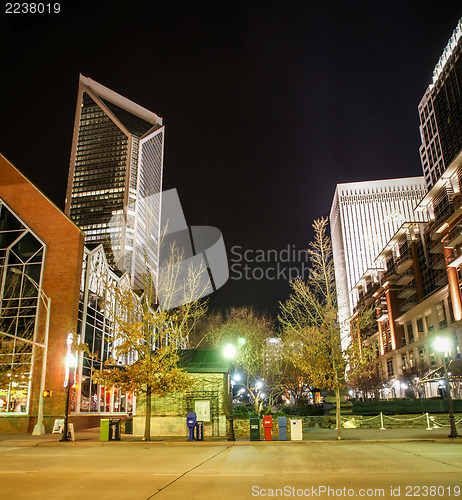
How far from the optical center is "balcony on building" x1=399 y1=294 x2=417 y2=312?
70.6 meters

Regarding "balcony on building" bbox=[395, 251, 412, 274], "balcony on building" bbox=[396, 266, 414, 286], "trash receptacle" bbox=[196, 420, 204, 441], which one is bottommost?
"trash receptacle" bbox=[196, 420, 204, 441]

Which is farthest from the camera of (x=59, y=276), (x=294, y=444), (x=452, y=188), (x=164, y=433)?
(x=452, y=188)

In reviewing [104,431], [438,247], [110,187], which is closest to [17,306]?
[104,431]

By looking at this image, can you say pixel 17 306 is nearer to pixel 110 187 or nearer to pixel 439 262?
pixel 439 262

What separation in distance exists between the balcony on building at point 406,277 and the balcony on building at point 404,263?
670 mm

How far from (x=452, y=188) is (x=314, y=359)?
3871cm

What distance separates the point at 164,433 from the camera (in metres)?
25.4

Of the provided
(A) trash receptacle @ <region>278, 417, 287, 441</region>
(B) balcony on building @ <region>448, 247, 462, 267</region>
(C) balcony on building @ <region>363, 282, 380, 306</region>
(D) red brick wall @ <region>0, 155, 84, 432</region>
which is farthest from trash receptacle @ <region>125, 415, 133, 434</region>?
(C) balcony on building @ <region>363, 282, 380, 306</region>

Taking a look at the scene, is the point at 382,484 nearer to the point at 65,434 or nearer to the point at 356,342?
the point at 356,342

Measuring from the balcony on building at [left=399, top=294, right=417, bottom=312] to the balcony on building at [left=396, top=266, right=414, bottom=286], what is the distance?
2.71 metres

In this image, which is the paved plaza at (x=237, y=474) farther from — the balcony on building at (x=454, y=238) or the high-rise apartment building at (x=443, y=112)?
the high-rise apartment building at (x=443, y=112)

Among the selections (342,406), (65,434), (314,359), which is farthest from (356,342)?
(65,434)

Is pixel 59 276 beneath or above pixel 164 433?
above

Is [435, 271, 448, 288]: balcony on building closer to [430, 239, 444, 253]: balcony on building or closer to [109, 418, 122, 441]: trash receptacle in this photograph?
[430, 239, 444, 253]: balcony on building
